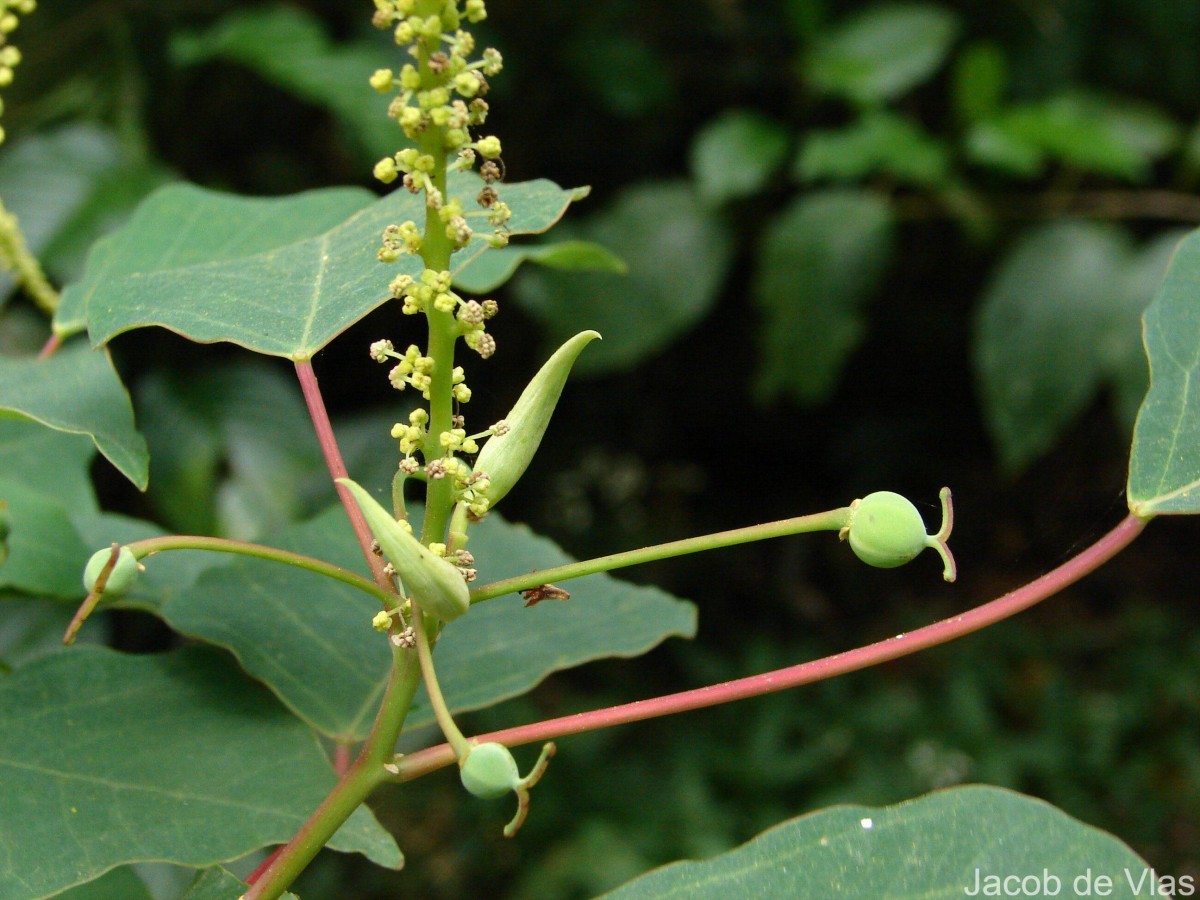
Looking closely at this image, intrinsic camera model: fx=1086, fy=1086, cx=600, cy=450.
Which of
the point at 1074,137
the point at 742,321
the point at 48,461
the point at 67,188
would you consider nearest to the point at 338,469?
the point at 48,461

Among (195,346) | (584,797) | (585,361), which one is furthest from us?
(584,797)

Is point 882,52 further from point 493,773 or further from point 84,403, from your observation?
point 493,773

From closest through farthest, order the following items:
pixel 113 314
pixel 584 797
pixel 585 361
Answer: pixel 113 314 → pixel 585 361 → pixel 584 797

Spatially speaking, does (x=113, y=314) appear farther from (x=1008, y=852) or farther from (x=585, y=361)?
(x=585, y=361)

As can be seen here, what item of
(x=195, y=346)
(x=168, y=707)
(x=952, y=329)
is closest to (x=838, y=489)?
(x=952, y=329)

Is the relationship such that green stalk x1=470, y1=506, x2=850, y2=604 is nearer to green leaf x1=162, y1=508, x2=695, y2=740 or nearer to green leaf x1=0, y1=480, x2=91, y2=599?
green leaf x1=162, y1=508, x2=695, y2=740

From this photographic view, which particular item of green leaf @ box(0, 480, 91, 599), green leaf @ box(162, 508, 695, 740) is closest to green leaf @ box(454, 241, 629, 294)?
green leaf @ box(162, 508, 695, 740)
